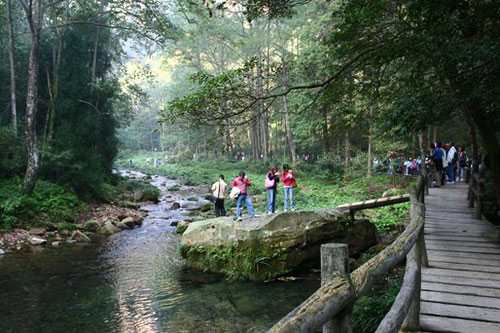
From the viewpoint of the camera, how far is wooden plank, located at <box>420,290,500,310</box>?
177 inches

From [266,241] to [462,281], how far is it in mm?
5039

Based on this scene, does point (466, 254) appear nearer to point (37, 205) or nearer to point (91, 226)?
point (91, 226)

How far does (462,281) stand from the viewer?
207 inches

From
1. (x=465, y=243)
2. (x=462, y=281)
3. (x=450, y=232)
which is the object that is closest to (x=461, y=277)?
(x=462, y=281)

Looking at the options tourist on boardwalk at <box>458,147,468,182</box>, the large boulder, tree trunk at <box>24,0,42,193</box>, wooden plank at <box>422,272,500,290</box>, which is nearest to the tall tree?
tree trunk at <box>24,0,42,193</box>

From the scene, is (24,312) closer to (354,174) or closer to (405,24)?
(405,24)

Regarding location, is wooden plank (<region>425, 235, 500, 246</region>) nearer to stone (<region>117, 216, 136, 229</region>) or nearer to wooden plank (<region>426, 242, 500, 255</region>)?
wooden plank (<region>426, 242, 500, 255</region>)

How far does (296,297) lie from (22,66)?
64.3 feet

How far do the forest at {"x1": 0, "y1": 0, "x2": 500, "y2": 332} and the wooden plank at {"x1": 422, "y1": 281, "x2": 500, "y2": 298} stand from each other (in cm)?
121

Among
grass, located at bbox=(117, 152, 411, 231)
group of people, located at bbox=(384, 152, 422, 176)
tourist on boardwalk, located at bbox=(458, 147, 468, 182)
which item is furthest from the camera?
group of people, located at bbox=(384, 152, 422, 176)

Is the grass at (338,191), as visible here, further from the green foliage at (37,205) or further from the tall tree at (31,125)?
the tall tree at (31,125)

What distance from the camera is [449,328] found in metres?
3.92

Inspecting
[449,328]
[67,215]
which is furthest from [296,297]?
[67,215]

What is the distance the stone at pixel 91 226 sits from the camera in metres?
15.4
